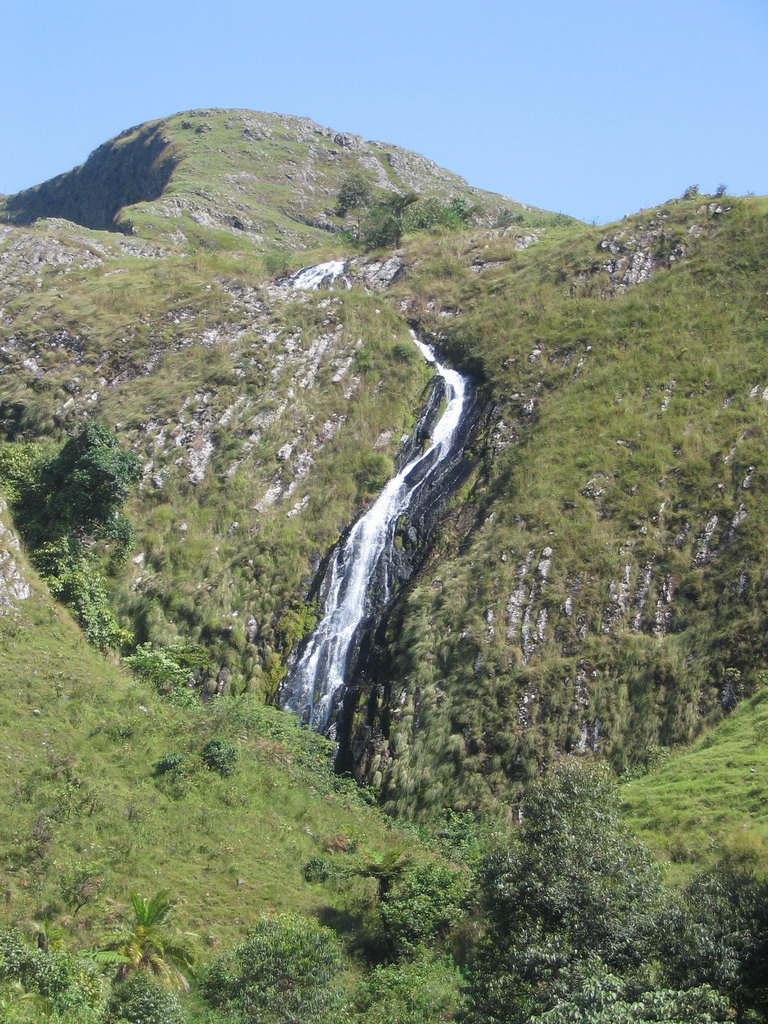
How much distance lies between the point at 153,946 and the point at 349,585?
18094 millimetres

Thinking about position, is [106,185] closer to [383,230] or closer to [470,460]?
[383,230]

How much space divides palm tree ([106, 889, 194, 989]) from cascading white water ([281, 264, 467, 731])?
39.1 feet

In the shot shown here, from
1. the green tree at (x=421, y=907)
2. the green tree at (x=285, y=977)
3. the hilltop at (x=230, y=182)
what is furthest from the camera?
the hilltop at (x=230, y=182)

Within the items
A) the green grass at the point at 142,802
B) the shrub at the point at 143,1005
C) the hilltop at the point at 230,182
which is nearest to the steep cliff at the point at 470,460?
the green grass at the point at 142,802

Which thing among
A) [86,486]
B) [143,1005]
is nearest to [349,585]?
[86,486]

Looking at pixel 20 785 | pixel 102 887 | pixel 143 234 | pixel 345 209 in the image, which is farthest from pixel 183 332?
pixel 345 209

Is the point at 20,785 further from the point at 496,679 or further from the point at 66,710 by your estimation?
the point at 496,679

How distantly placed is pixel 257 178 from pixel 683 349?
9845cm

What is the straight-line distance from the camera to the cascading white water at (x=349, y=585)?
31703mm

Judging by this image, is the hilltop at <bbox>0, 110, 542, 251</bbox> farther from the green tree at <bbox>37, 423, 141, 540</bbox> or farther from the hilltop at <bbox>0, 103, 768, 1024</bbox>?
the green tree at <bbox>37, 423, 141, 540</bbox>

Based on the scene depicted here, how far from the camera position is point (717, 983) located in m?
12.9

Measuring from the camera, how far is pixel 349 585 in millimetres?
34781

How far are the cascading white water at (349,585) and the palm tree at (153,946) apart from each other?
11.9m

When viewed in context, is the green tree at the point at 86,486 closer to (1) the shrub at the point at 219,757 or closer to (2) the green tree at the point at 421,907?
(1) the shrub at the point at 219,757
